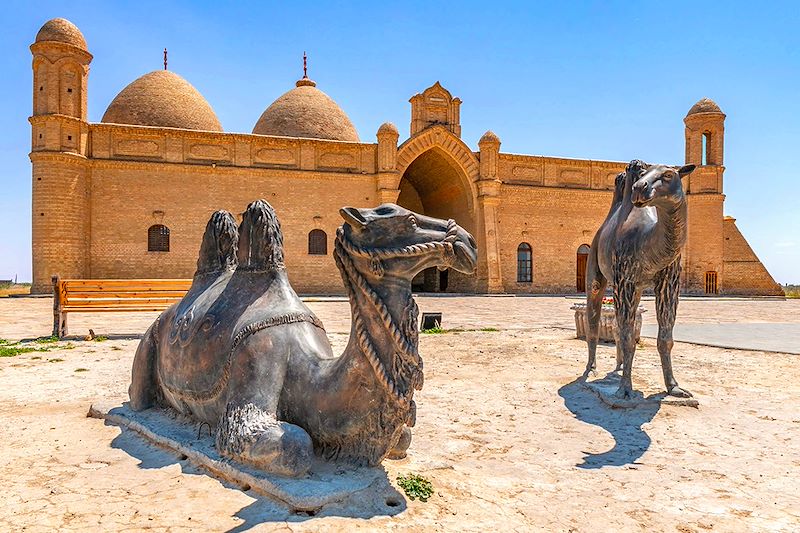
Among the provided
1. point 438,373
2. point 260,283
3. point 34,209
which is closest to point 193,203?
point 34,209

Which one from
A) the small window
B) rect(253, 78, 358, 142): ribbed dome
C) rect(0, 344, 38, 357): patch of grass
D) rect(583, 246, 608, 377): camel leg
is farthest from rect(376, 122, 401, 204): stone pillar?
rect(583, 246, 608, 377): camel leg

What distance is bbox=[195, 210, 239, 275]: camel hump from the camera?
3.98 meters

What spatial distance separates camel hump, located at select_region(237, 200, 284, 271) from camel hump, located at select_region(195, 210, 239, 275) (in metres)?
0.53

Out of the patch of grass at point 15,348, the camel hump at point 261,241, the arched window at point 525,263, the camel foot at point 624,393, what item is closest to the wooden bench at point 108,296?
the patch of grass at point 15,348

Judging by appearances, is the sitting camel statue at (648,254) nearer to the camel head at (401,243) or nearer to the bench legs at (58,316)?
the camel head at (401,243)

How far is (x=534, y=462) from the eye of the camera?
358cm

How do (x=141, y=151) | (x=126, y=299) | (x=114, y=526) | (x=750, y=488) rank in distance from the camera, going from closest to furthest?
(x=114, y=526) → (x=750, y=488) → (x=126, y=299) → (x=141, y=151)

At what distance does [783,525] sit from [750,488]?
1.68 ft

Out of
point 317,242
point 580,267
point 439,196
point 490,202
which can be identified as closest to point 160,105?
point 317,242

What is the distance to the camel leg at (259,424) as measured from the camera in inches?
104

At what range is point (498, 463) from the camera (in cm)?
354

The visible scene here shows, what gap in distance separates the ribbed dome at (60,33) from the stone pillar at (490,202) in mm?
17995

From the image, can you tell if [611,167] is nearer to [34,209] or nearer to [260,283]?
[34,209]

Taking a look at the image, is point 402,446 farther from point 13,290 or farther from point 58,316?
point 13,290
